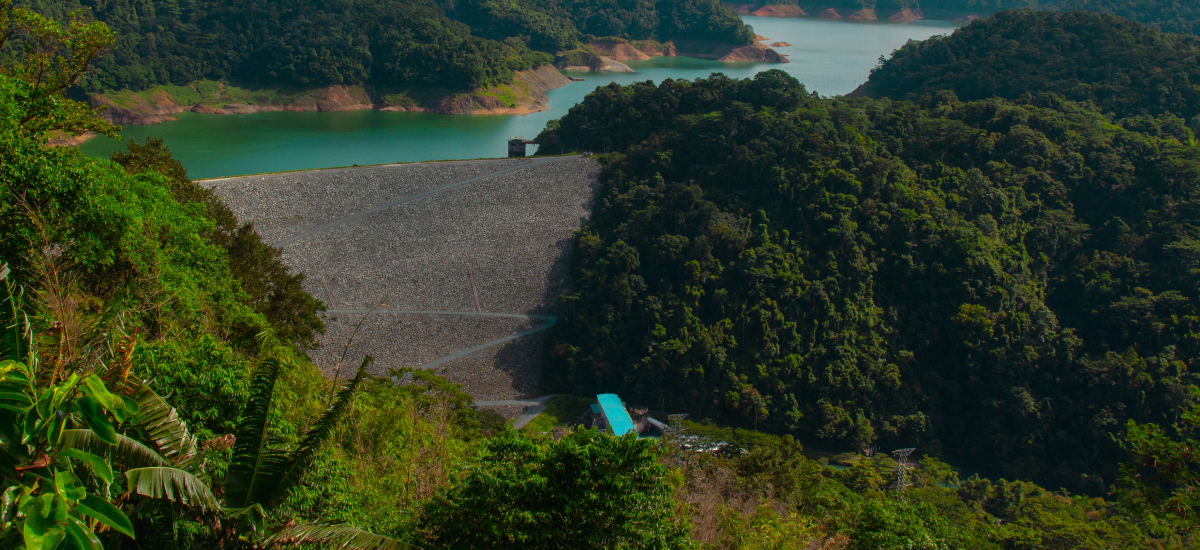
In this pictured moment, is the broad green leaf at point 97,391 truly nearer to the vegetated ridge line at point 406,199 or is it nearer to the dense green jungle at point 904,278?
the dense green jungle at point 904,278

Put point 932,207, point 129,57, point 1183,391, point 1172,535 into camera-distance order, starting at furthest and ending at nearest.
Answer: point 129,57 < point 932,207 < point 1183,391 < point 1172,535

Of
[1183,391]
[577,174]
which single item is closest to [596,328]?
[577,174]

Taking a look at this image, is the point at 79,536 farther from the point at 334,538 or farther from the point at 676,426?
the point at 676,426

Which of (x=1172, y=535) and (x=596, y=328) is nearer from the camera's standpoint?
(x=1172, y=535)

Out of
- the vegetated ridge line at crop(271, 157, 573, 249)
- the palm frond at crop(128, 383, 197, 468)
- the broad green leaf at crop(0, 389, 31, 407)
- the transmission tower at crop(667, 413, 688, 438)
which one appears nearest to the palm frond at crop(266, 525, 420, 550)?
the palm frond at crop(128, 383, 197, 468)

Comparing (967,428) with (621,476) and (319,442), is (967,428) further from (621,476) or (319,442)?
(319,442)

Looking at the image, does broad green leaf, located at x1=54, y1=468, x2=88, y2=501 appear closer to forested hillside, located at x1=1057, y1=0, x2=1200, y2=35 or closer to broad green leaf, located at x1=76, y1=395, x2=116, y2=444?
broad green leaf, located at x1=76, y1=395, x2=116, y2=444

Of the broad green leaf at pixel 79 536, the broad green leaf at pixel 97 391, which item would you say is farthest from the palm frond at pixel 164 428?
the broad green leaf at pixel 79 536
